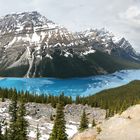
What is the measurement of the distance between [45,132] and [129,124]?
12343 centimetres

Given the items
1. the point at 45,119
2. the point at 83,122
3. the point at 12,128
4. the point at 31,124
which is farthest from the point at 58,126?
the point at 45,119

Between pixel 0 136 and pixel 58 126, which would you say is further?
pixel 0 136

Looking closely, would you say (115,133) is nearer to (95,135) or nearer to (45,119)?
(95,135)

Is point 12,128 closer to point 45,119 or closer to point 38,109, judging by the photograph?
point 45,119

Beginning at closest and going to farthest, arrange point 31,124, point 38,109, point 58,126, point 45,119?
point 58,126 < point 31,124 < point 45,119 < point 38,109

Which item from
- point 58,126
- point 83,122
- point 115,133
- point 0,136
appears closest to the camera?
point 115,133

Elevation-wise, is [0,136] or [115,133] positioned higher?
[115,133]

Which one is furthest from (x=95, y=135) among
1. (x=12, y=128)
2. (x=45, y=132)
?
(x=45, y=132)

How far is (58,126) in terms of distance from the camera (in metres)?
64.9

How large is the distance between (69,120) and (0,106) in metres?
33.8

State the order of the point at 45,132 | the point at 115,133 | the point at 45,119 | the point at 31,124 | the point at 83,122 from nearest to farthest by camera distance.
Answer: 1. the point at 115,133
2. the point at 83,122
3. the point at 45,132
4. the point at 31,124
5. the point at 45,119

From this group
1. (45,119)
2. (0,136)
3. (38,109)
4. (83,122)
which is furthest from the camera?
(38,109)

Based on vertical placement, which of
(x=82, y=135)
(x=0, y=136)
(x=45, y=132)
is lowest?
(x=45, y=132)

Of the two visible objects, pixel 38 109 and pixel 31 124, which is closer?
pixel 31 124
